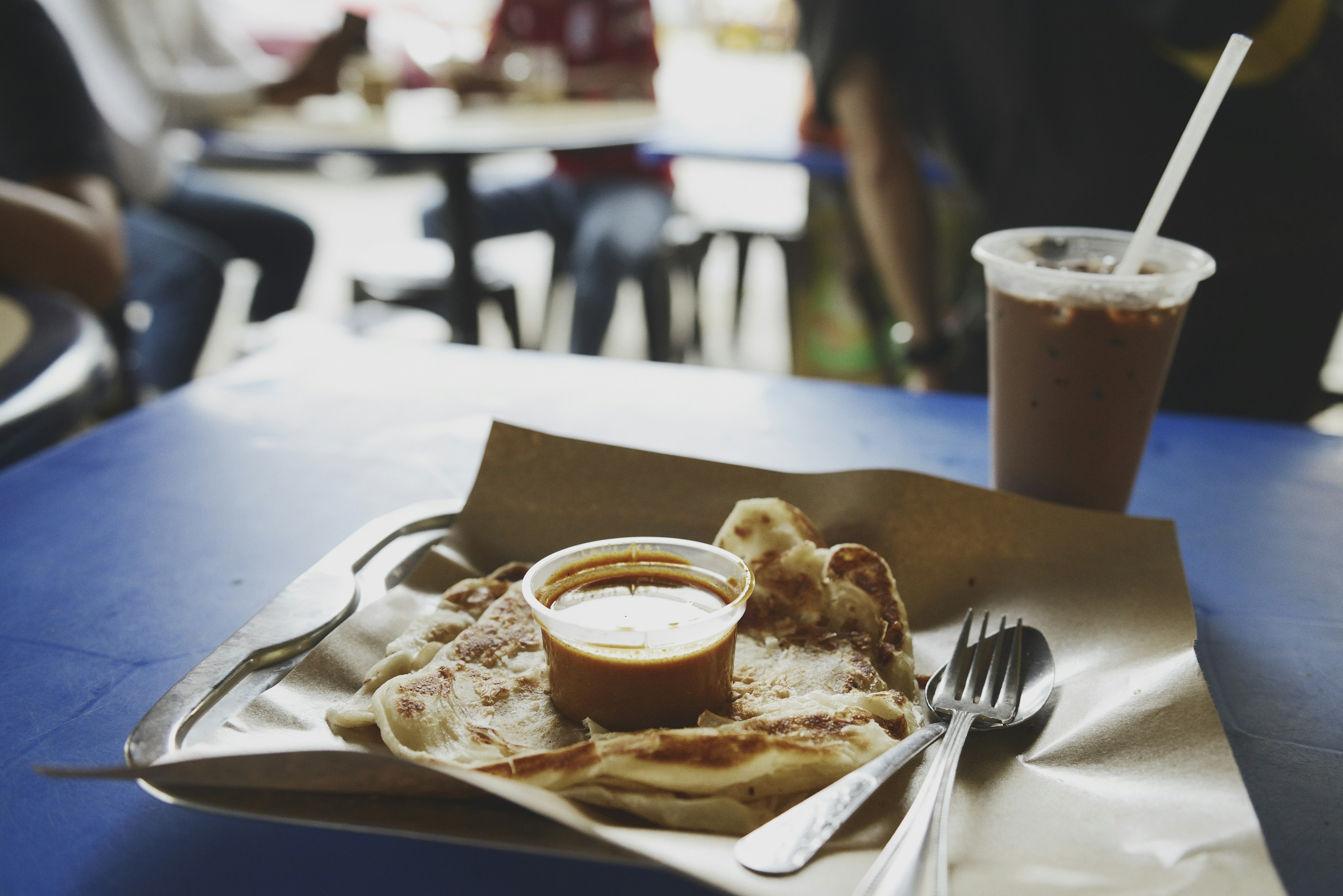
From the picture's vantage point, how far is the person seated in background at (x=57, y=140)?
283 cm

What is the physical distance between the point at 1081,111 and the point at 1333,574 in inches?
51.6

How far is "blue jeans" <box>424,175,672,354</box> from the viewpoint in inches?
171

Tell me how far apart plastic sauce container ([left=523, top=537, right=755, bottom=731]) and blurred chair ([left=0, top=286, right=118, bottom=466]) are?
1.00 m

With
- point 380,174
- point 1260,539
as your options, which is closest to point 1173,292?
point 1260,539

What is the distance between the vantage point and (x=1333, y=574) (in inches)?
43.5

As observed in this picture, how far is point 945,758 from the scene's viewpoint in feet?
2.36

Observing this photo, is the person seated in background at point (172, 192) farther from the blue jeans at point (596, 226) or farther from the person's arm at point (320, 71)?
the blue jeans at point (596, 226)

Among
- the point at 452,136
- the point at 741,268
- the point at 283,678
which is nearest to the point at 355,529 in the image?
the point at 283,678

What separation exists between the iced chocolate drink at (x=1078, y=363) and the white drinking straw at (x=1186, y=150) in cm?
3

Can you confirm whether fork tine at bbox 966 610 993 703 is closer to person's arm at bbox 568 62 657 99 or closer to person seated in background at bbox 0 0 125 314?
person seated in background at bbox 0 0 125 314

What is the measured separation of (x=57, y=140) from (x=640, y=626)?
337 cm

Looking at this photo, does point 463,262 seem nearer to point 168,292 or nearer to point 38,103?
point 168,292

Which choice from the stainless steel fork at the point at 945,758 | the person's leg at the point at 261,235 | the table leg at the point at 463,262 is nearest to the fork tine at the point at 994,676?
the stainless steel fork at the point at 945,758

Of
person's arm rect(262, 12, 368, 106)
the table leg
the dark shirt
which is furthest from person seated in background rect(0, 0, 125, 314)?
the table leg
